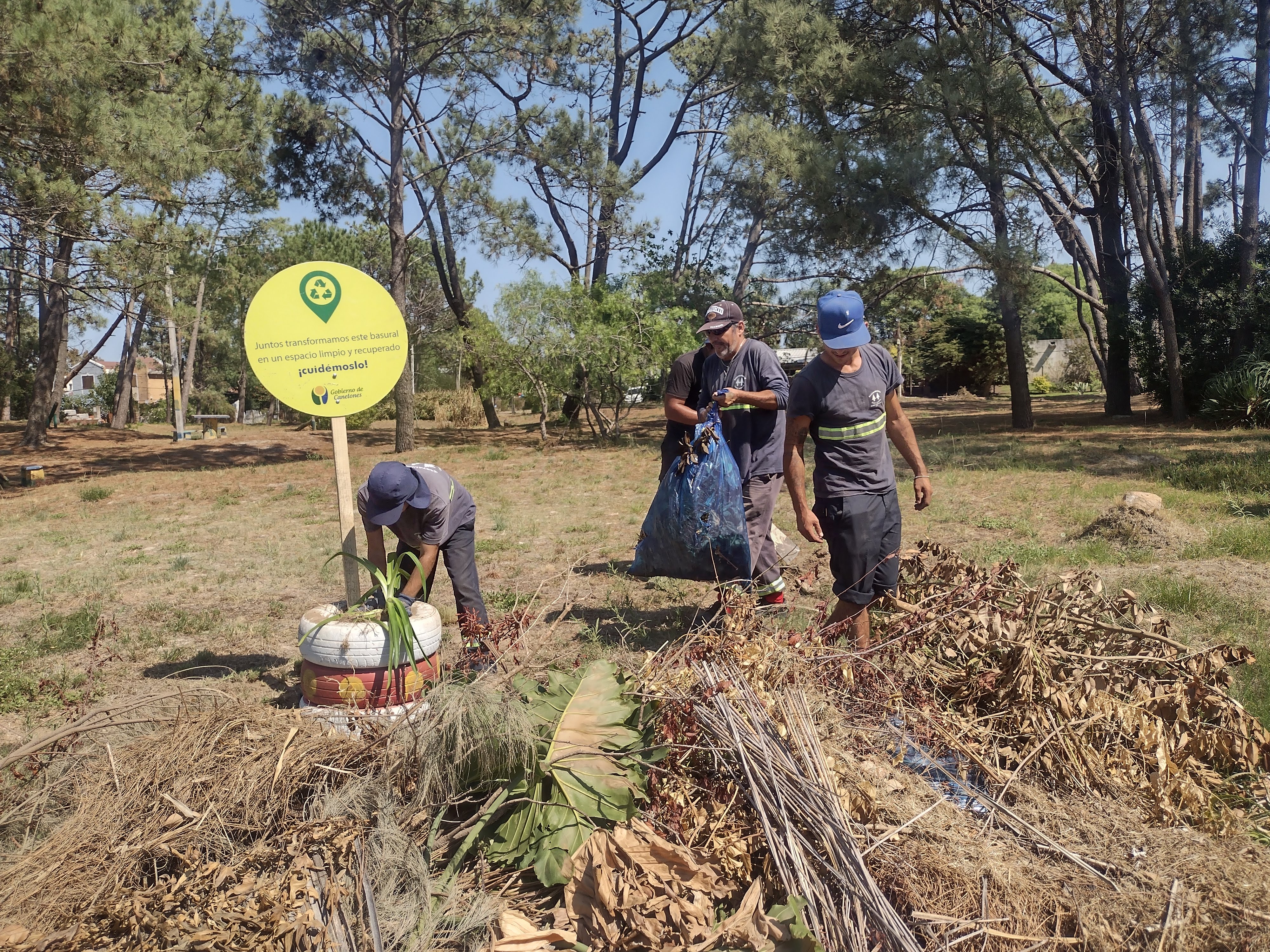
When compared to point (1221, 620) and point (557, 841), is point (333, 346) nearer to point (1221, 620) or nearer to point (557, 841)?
point (557, 841)

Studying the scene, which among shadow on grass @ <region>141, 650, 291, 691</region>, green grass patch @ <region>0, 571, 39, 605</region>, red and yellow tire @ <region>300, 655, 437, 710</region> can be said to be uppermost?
red and yellow tire @ <region>300, 655, 437, 710</region>

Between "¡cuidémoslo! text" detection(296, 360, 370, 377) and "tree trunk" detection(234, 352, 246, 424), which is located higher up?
"tree trunk" detection(234, 352, 246, 424)

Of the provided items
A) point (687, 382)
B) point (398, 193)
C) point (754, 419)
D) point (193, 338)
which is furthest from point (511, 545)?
point (193, 338)

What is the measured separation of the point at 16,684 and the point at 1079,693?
500 centimetres

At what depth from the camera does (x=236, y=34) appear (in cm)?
1783

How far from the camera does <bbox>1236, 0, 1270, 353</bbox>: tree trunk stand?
1420 centimetres

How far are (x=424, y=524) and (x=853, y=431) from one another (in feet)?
6.73

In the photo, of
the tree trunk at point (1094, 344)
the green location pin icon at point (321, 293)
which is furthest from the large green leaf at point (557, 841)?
the tree trunk at point (1094, 344)

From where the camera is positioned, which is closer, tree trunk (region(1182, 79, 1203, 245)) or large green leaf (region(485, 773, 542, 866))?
large green leaf (region(485, 773, 542, 866))

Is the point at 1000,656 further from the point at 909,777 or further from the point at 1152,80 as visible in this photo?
the point at 1152,80

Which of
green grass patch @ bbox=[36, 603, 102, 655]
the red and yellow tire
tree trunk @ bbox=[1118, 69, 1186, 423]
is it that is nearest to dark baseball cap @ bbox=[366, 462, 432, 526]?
the red and yellow tire

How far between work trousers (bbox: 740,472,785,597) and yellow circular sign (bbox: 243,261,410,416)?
6.67 ft

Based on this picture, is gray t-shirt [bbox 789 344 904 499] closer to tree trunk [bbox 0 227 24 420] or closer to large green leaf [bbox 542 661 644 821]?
large green leaf [bbox 542 661 644 821]

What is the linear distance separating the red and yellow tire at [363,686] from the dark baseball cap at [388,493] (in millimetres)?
691
